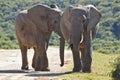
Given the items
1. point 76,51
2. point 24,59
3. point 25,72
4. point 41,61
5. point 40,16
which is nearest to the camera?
point 76,51

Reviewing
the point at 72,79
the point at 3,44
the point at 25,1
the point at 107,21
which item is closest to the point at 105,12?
the point at 107,21

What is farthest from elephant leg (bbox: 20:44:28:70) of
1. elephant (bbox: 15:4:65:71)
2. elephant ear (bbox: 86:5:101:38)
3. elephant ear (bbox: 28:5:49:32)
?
elephant ear (bbox: 86:5:101:38)

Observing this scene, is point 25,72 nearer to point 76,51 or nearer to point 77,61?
point 77,61

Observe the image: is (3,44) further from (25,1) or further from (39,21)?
(25,1)

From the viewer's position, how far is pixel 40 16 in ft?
68.4

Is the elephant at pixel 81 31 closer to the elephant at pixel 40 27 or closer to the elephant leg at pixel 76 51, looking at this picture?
the elephant leg at pixel 76 51

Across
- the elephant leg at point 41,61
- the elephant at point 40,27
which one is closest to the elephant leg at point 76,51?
the elephant at point 40,27

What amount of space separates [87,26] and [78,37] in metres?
0.77

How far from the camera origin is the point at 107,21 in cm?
8612

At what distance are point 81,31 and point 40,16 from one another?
Result: 4.65 meters

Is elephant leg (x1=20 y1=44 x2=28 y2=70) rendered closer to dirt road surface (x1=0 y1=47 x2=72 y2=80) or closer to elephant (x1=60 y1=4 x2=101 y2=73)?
dirt road surface (x1=0 y1=47 x2=72 y2=80)

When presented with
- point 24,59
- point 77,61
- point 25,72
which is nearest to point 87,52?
point 77,61

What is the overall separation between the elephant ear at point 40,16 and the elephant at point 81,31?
3.07 meters

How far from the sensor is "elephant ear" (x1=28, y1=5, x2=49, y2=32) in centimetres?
2066
